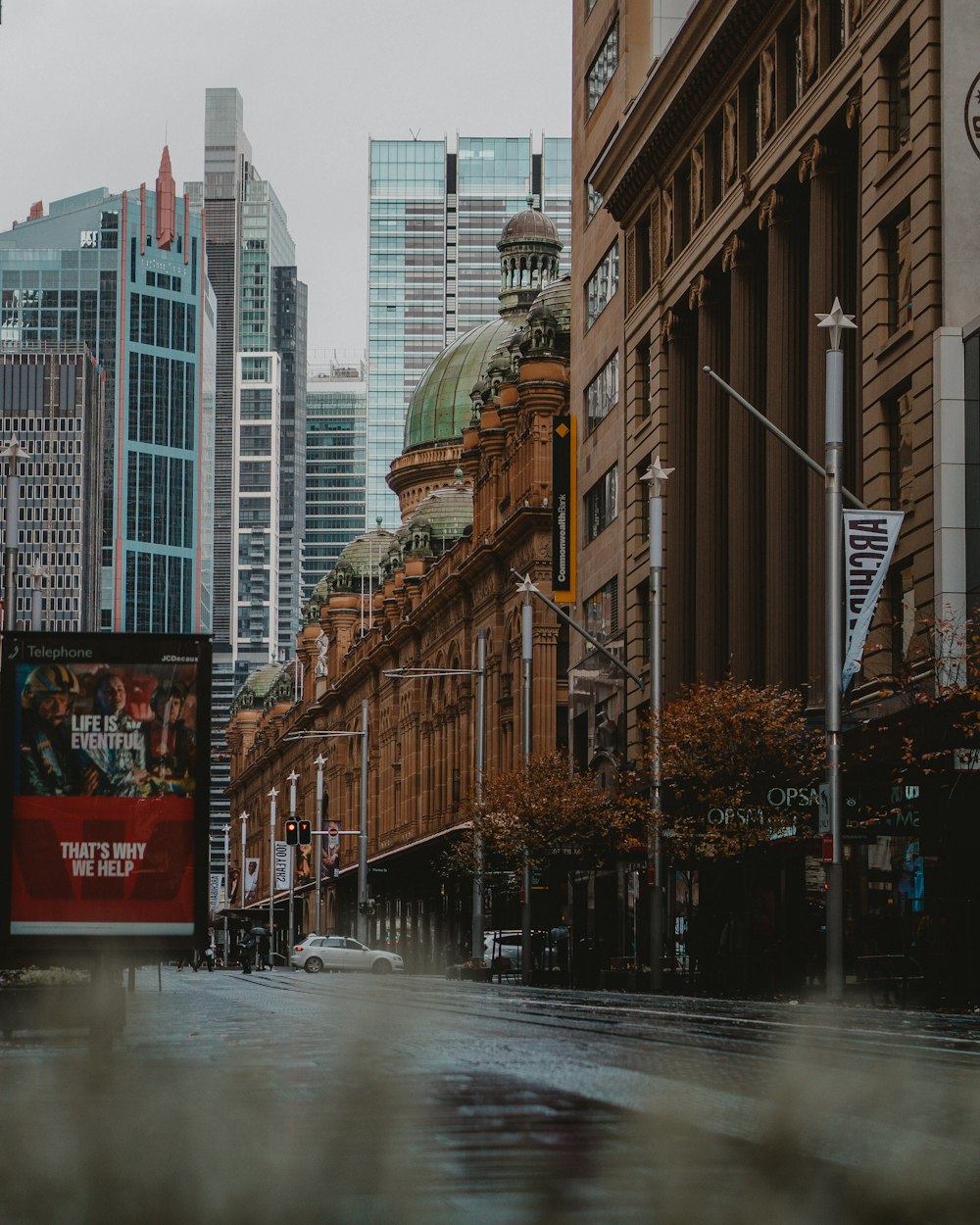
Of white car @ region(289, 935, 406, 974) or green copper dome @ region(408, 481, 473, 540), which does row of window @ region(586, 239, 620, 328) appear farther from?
green copper dome @ region(408, 481, 473, 540)

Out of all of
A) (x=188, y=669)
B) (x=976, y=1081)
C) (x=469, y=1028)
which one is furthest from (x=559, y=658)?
(x=976, y=1081)

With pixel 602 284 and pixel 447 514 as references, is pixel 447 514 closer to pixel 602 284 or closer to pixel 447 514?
pixel 447 514

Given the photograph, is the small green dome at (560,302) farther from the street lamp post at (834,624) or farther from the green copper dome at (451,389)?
the street lamp post at (834,624)

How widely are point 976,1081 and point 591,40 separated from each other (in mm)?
62739

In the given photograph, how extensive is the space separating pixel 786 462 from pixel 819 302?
4.21 metres

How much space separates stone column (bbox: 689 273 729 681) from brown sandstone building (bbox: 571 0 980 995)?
0.06 meters

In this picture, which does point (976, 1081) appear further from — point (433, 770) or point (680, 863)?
point (433, 770)

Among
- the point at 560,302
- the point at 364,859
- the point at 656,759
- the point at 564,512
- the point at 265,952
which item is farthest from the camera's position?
the point at 265,952

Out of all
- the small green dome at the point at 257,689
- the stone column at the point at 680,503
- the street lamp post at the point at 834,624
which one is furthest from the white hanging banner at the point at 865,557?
the small green dome at the point at 257,689

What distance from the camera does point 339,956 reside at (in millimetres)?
81875

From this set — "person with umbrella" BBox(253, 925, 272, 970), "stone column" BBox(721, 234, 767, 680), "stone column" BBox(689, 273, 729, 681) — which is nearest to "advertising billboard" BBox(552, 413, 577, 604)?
"stone column" BBox(689, 273, 729, 681)

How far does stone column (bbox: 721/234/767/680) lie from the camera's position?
1992 inches

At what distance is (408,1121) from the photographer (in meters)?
10.8

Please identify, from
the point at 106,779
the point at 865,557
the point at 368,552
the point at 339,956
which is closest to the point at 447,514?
the point at 368,552
